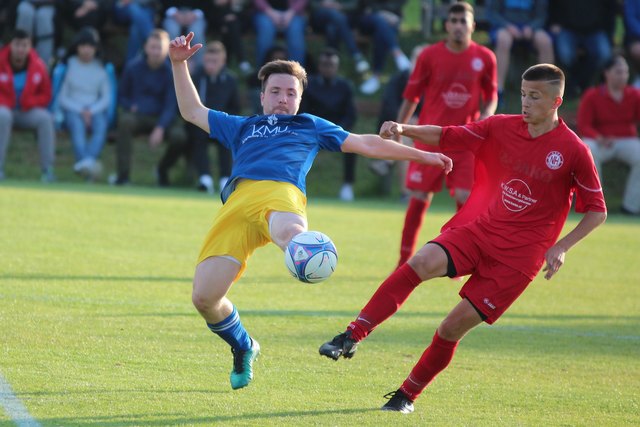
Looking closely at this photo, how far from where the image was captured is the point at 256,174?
5957mm

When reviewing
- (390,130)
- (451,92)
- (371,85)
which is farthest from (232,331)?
A: (371,85)

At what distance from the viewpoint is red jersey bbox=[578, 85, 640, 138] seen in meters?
16.6

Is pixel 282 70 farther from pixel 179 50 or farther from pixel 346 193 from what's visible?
pixel 346 193

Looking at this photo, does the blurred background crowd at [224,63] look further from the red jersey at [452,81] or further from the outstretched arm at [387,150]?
the outstretched arm at [387,150]

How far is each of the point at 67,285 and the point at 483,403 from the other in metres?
3.90

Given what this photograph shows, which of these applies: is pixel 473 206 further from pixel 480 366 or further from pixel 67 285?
pixel 67 285

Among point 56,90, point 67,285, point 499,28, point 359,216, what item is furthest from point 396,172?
point 67,285

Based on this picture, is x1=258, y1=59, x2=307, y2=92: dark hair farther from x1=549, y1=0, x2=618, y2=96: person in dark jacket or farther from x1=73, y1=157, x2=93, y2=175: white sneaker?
x1=549, y1=0, x2=618, y2=96: person in dark jacket

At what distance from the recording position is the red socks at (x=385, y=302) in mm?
5520

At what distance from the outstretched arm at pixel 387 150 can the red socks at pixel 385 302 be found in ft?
2.00

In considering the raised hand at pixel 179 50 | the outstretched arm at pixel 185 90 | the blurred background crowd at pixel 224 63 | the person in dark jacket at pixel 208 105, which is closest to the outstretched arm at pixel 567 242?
the outstretched arm at pixel 185 90

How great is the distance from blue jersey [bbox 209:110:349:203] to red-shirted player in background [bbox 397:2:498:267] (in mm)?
3929

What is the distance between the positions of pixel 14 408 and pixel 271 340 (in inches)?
90.6

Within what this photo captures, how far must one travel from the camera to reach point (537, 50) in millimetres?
18891
